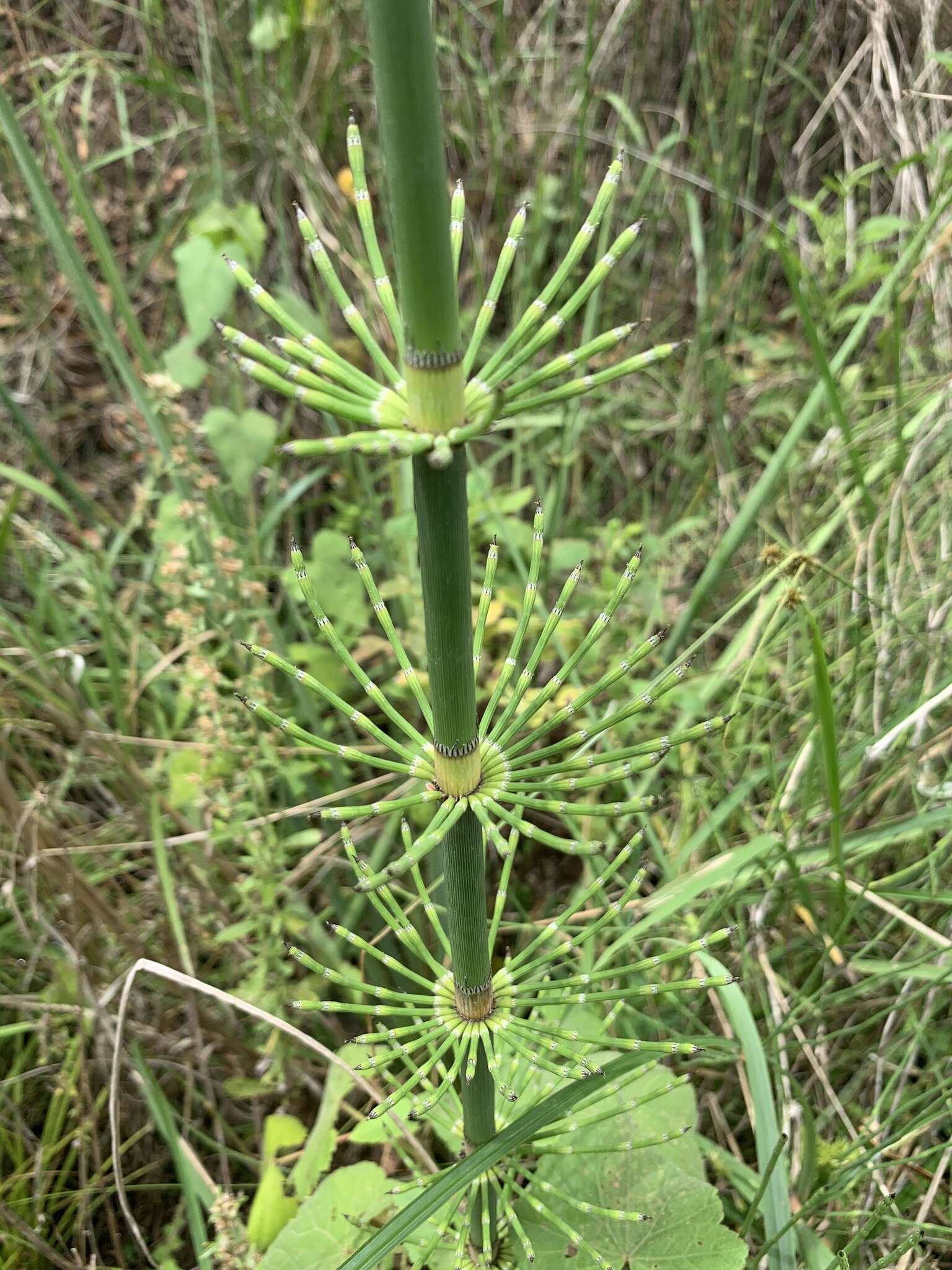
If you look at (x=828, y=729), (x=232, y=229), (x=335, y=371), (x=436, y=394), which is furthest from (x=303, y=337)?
(x=232, y=229)

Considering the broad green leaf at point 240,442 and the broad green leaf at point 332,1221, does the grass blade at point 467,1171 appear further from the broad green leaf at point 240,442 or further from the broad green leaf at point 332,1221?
the broad green leaf at point 240,442

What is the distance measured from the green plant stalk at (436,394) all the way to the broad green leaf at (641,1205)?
1.82 feet

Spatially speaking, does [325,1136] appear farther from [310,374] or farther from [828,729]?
[310,374]

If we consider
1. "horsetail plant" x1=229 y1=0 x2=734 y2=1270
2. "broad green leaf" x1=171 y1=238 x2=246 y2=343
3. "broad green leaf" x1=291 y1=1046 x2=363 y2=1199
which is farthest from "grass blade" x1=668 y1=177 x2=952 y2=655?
"broad green leaf" x1=171 y1=238 x2=246 y2=343

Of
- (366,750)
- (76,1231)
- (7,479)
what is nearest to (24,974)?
(76,1231)

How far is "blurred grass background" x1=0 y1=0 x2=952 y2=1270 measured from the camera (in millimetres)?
1746

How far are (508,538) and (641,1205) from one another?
→ 1483 millimetres

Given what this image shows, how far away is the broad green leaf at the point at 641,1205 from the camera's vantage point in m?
1.30

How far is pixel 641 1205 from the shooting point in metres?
1.39

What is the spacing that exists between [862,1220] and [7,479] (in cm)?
294

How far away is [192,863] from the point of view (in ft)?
6.98

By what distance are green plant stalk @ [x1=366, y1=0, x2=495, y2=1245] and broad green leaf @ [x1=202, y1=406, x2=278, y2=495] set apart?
1524 millimetres

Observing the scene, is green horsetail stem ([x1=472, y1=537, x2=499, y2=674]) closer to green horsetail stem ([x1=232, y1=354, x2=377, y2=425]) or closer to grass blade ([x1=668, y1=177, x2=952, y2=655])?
green horsetail stem ([x1=232, y1=354, x2=377, y2=425])

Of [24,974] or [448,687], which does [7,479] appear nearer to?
[24,974]
